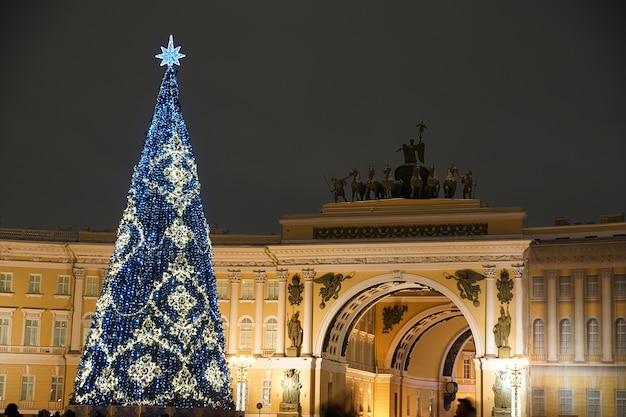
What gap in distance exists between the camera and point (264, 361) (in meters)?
54.2

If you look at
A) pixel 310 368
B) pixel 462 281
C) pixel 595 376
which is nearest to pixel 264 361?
pixel 310 368

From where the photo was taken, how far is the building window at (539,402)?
52.6 meters

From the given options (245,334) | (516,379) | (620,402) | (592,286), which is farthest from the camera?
(245,334)

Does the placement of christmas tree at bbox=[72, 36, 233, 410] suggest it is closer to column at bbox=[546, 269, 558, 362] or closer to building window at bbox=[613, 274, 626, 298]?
column at bbox=[546, 269, 558, 362]

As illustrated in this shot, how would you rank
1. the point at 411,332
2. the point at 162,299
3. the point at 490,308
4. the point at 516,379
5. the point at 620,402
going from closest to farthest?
1. the point at 162,299
2. the point at 516,379
3. the point at 490,308
4. the point at 620,402
5. the point at 411,332

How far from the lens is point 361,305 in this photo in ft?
185

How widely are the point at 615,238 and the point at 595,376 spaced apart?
20.7ft

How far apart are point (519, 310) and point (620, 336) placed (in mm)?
5405

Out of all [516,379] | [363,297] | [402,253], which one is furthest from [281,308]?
[516,379]

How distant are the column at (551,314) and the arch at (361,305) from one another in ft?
13.2

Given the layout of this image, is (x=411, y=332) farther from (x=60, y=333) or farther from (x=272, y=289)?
(x=60, y=333)

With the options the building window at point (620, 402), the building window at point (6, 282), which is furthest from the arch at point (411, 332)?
the building window at point (6, 282)

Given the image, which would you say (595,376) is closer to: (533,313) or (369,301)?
(533,313)

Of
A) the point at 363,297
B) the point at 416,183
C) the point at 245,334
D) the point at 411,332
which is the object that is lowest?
the point at 245,334
